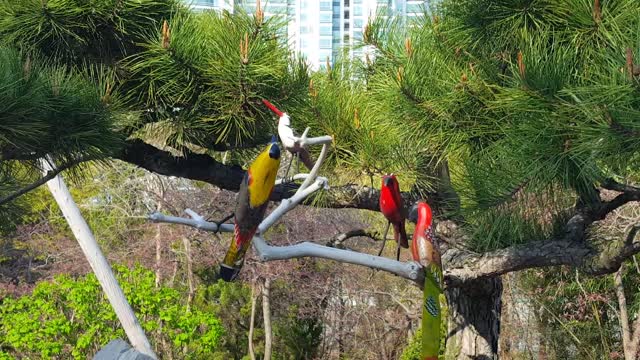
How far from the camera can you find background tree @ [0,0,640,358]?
170cm

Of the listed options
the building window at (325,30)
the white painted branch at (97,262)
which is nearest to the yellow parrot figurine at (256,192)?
the white painted branch at (97,262)

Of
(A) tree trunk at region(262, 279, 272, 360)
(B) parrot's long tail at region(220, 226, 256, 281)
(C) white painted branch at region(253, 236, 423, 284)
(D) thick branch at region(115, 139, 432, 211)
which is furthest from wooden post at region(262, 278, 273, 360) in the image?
(C) white painted branch at region(253, 236, 423, 284)

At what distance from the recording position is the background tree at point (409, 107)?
1699mm

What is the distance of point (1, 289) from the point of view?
5.12 metres

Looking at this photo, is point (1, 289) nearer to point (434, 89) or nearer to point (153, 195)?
point (153, 195)

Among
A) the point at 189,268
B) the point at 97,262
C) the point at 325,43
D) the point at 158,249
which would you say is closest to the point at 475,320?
the point at 97,262

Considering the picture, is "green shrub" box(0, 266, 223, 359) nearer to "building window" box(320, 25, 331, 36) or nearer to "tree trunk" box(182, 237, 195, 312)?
"tree trunk" box(182, 237, 195, 312)

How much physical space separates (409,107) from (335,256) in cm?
61

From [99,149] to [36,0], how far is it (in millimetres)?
435

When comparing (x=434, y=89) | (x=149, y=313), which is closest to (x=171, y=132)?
(x=434, y=89)

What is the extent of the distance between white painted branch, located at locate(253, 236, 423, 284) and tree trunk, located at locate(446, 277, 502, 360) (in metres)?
1.12

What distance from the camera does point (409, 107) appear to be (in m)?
2.03

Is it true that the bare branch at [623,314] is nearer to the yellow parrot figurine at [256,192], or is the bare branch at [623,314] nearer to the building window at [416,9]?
the building window at [416,9]

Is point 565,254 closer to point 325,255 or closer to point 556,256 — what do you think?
point 556,256
